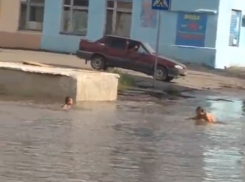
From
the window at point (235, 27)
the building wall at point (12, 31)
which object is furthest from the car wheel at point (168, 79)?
the building wall at point (12, 31)

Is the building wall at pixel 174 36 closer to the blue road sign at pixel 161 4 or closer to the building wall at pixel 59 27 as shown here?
the building wall at pixel 59 27

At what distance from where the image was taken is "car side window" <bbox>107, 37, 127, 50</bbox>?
29094 mm

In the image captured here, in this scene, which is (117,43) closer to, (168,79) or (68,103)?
(168,79)

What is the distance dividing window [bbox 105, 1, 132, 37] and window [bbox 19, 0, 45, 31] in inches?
144

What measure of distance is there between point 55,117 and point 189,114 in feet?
12.8

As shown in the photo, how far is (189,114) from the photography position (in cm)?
1898

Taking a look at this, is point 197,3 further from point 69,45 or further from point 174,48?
point 69,45

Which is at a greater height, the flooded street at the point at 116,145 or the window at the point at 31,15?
the window at the point at 31,15

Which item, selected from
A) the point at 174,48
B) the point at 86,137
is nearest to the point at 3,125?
the point at 86,137

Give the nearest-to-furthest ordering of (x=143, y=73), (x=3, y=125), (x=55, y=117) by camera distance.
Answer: (x=3, y=125)
(x=55, y=117)
(x=143, y=73)

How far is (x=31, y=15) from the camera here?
3991 centimetres

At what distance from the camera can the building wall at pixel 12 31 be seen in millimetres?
39062

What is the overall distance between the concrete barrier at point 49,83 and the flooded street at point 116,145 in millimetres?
597

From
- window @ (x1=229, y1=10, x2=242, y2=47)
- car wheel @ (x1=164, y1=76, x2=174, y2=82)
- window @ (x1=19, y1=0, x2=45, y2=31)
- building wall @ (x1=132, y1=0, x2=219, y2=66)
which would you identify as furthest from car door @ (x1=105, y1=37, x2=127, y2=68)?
window @ (x1=19, y1=0, x2=45, y2=31)
